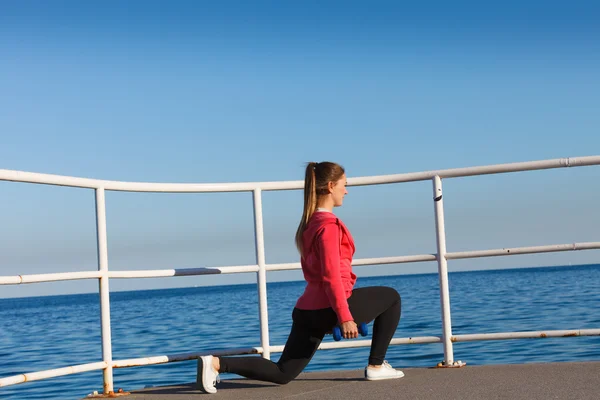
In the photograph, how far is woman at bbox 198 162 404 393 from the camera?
12.2ft

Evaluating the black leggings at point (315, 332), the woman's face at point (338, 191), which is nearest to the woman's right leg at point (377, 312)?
the black leggings at point (315, 332)

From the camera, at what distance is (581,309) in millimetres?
21734

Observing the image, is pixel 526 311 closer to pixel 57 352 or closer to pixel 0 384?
pixel 57 352

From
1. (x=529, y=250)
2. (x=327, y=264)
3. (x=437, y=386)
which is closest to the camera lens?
(x=437, y=386)

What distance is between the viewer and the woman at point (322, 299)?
371 centimetres

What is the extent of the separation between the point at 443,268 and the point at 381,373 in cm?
70

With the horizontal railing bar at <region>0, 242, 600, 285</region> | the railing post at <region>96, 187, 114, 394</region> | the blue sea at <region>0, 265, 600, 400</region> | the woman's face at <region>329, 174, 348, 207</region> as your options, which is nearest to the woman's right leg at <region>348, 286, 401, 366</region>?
the horizontal railing bar at <region>0, 242, 600, 285</region>

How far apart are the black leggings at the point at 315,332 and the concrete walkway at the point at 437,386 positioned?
86mm

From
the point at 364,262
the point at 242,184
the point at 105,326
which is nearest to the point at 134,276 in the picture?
the point at 105,326

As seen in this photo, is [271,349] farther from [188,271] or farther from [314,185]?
[314,185]

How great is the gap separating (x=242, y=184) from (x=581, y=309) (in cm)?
1906

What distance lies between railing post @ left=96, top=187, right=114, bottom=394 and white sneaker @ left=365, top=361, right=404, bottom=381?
1178mm

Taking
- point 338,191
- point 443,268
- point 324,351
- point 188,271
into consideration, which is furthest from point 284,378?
point 324,351

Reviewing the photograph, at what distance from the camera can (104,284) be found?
12.8 feet
